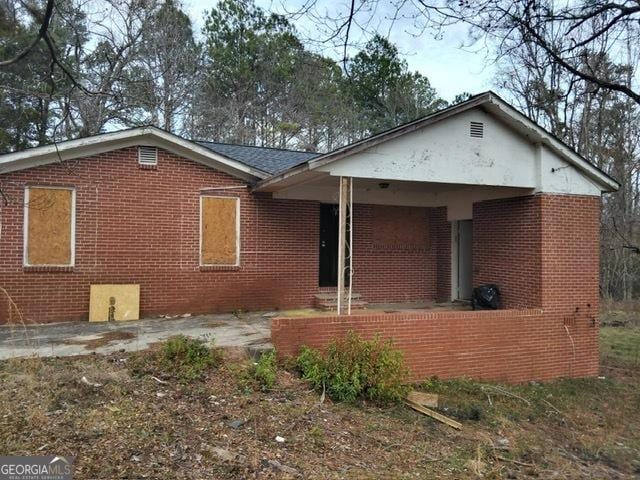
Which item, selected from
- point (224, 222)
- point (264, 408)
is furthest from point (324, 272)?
point (264, 408)

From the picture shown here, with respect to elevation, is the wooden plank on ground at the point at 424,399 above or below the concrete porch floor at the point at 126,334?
below

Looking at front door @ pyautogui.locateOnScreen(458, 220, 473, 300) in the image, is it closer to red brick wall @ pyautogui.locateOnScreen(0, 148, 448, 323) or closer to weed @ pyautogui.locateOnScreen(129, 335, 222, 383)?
red brick wall @ pyautogui.locateOnScreen(0, 148, 448, 323)

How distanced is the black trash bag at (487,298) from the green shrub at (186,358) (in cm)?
593

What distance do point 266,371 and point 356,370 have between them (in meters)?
1.31

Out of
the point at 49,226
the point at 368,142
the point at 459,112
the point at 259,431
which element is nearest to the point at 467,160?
the point at 459,112

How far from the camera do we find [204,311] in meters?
10.6

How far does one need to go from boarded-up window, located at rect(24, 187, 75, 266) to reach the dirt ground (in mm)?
3507

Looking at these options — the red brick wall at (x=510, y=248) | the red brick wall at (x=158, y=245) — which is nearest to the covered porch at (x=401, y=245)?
the red brick wall at (x=158, y=245)

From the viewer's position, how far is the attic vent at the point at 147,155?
10.1 m

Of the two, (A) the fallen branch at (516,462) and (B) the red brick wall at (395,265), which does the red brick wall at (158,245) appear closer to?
(B) the red brick wall at (395,265)

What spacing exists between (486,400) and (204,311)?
5.86 meters

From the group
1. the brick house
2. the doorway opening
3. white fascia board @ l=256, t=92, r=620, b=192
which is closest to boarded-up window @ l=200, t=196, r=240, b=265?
the brick house

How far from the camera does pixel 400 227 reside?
12758mm

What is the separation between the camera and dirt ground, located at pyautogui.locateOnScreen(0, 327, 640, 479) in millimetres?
4543
